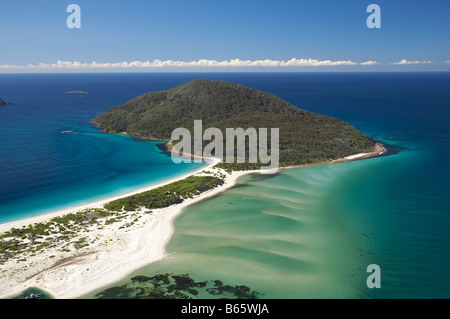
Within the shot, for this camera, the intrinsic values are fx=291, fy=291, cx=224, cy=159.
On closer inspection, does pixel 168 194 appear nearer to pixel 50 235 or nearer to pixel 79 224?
pixel 79 224

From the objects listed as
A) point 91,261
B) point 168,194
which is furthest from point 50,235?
point 168,194

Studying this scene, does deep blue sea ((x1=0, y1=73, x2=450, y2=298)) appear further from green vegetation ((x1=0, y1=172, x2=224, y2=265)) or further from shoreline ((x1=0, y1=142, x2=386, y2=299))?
green vegetation ((x1=0, y1=172, x2=224, y2=265))

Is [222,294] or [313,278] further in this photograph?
[313,278]

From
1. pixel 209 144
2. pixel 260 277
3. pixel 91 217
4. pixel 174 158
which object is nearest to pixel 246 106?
pixel 209 144

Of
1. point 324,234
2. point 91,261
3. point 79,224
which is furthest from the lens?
point 79,224

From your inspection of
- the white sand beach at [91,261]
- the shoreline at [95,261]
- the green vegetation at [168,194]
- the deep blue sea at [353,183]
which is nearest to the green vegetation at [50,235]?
the white sand beach at [91,261]

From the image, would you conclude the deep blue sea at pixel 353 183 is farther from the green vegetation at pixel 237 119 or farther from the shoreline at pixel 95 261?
the green vegetation at pixel 237 119
